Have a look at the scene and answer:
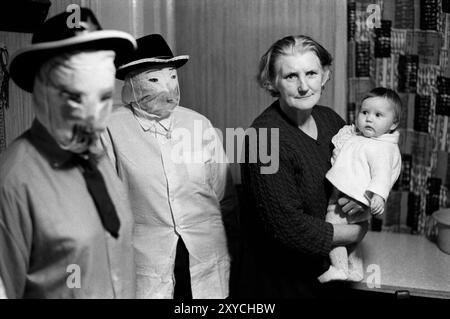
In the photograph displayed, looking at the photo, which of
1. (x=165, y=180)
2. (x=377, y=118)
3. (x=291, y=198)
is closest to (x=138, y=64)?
(x=165, y=180)

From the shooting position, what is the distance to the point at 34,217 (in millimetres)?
781

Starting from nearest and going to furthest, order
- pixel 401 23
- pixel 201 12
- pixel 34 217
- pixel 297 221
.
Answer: pixel 34 217 < pixel 297 221 < pixel 201 12 < pixel 401 23

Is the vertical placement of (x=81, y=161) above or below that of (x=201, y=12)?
below

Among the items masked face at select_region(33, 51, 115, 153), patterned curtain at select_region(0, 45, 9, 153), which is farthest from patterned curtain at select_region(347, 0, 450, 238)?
masked face at select_region(33, 51, 115, 153)

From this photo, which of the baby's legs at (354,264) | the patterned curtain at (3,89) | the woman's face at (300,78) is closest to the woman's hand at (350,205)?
the baby's legs at (354,264)

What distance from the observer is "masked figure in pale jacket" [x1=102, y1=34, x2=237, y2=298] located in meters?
1.29

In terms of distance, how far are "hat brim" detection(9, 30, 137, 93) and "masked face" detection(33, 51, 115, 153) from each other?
0.04 feet

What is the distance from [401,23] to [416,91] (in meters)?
0.26

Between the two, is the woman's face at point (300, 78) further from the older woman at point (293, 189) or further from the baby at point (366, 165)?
the baby at point (366, 165)

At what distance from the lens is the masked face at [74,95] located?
766 mm

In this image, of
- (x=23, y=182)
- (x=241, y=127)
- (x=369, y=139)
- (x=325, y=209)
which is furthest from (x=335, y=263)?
(x=23, y=182)

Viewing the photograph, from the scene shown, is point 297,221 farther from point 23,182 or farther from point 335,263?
point 23,182

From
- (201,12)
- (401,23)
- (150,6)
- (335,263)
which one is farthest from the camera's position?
(401,23)

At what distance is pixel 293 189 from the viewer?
4.10 feet
